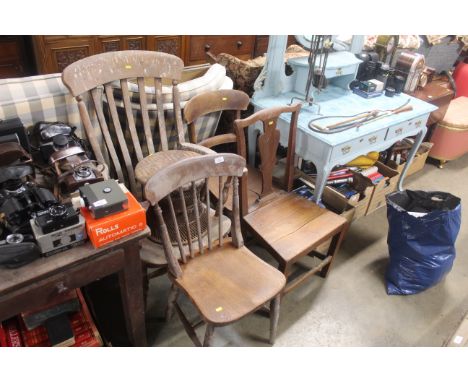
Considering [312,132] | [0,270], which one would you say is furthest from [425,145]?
[0,270]

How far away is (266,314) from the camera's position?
72.1 inches

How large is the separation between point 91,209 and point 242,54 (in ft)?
10.5

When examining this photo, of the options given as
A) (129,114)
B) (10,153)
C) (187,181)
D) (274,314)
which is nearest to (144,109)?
(129,114)

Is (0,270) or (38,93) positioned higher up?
(38,93)

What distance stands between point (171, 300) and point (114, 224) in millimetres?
714

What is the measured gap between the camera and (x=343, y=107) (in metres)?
2.17

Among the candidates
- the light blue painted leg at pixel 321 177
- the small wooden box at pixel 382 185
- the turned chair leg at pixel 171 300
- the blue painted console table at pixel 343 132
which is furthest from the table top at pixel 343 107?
the turned chair leg at pixel 171 300

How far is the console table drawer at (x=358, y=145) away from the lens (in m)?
1.89

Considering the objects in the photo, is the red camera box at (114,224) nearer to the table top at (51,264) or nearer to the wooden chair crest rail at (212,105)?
the table top at (51,264)

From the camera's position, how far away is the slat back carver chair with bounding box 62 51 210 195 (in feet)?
4.81

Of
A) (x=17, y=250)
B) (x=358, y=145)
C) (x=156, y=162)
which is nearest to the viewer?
(x=17, y=250)

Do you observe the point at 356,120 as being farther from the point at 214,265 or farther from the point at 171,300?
the point at 171,300

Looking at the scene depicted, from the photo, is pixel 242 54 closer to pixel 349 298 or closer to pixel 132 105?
pixel 132 105

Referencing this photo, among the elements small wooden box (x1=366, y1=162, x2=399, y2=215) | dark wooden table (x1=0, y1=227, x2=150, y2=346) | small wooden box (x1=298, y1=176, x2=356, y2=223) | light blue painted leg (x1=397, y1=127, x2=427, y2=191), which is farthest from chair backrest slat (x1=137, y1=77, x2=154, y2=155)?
light blue painted leg (x1=397, y1=127, x2=427, y2=191)
